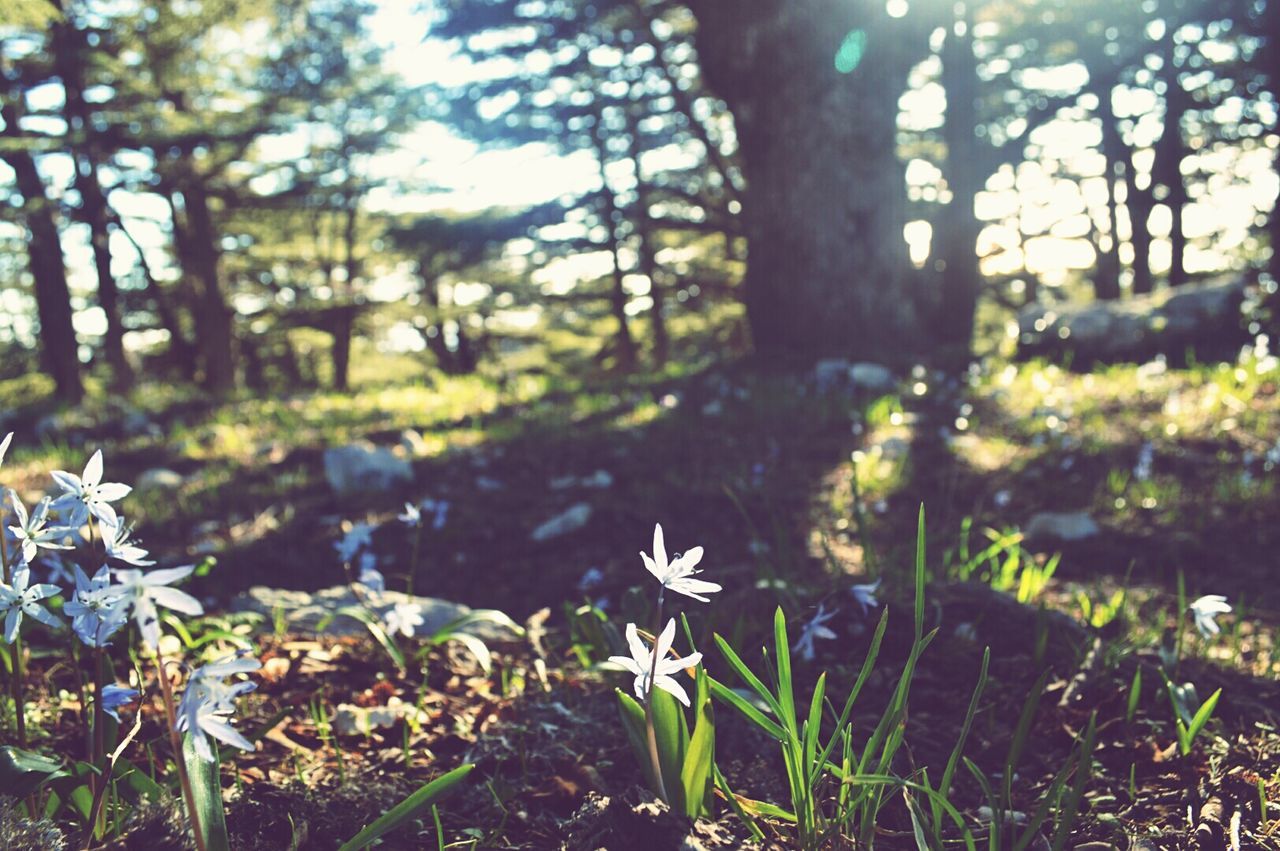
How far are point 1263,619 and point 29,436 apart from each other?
8.75m

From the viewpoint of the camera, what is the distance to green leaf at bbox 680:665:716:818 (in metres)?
1.13

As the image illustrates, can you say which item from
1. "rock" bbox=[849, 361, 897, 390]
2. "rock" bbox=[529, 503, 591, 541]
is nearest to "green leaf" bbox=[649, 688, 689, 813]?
"rock" bbox=[529, 503, 591, 541]

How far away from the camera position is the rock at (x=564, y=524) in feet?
11.5

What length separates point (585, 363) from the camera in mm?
23172

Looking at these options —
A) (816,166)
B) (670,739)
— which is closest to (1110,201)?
(816,166)

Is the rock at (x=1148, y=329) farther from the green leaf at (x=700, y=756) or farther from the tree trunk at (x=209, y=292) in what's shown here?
the tree trunk at (x=209, y=292)

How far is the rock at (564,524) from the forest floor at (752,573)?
0.07m

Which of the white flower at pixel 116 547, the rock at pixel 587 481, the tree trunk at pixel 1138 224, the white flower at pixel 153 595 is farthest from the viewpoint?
the tree trunk at pixel 1138 224

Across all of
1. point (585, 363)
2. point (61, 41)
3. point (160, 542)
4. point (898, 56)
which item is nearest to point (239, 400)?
point (160, 542)

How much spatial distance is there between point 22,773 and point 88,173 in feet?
44.6

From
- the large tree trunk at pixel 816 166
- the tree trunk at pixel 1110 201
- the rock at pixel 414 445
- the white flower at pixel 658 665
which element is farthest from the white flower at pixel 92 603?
the tree trunk at pixel 1110 201

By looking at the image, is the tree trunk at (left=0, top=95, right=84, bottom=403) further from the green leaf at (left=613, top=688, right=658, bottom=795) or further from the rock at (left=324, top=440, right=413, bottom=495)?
the green leaf at (left=613, top=688, right=658, bottom=795)

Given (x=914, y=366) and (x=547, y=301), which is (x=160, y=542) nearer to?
(x=914, y=366)

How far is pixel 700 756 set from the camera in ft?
3.80
